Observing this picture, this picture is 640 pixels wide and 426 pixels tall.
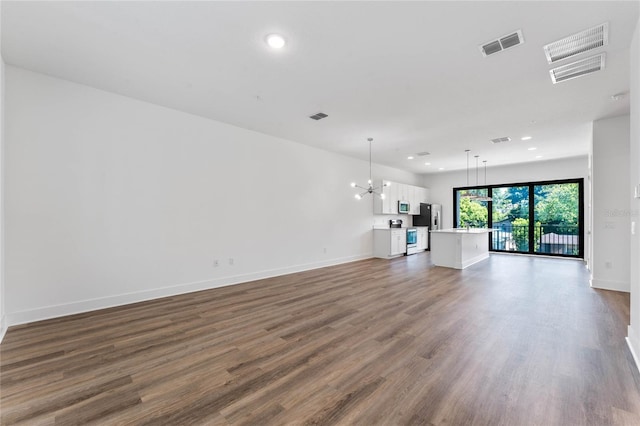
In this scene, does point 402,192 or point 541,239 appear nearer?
point 541,239

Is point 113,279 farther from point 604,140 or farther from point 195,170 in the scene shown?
point 604,140

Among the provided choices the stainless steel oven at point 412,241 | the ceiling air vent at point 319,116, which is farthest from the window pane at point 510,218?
the ceiling air vent at point 319,116

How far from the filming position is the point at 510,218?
9430 mm

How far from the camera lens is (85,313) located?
3.62 m

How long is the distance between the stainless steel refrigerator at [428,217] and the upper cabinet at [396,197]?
0.22 metres

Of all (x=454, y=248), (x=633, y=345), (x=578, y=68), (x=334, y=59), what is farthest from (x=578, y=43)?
(x=454, y=248)

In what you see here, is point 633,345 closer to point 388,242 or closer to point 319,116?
point 319,116

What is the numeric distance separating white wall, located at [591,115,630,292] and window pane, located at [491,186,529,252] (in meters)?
4.68

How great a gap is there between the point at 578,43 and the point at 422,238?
7899mm

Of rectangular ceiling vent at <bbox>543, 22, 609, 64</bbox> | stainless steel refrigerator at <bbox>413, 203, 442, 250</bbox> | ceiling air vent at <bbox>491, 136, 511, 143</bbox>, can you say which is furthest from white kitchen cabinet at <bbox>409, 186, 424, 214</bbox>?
rectangular ceiling vent at <bbox>543, 22, 609, 64</bbox>

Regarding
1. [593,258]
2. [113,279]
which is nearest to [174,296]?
[113,279]

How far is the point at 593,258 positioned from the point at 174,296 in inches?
288

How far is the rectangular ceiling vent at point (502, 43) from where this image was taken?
8.64ft

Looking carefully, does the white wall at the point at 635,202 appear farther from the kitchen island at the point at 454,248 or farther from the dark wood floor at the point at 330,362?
the kitchen island at the point at 454,248
